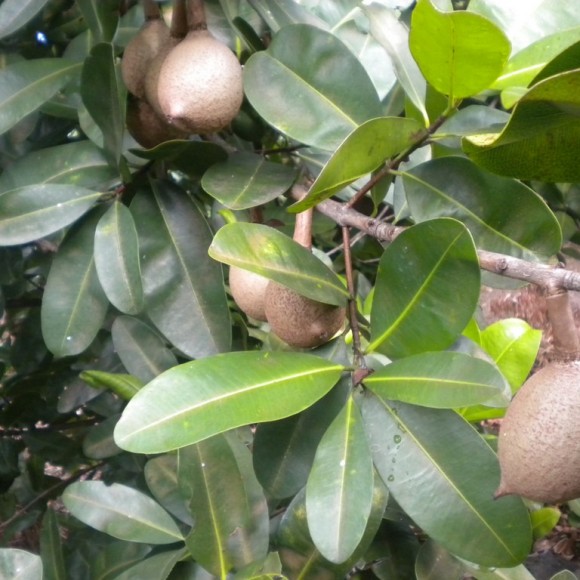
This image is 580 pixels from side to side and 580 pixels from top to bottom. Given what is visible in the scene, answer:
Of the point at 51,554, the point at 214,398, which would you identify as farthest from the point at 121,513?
the point at 214,398

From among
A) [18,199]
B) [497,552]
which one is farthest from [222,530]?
[18,199]

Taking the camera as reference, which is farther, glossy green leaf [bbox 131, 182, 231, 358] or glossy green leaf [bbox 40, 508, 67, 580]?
glossy green leaf [bbox 40, 508, 67, 580]

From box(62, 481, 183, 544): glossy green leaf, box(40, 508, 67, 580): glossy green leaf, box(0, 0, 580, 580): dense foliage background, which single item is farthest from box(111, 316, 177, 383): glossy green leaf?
box(40, 508, 67, 580): glossy green leaf

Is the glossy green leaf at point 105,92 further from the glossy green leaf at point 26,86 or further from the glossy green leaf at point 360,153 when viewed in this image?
the glossy green leaf at point 360,153

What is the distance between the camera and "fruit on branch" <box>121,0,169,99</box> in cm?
60

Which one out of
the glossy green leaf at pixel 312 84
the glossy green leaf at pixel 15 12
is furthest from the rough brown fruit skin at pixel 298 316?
the glossy green leaf at pixel 15 12

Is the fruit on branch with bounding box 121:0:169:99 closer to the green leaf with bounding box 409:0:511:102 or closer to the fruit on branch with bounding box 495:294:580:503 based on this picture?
the green leaf with bounding box 409:0:511:102

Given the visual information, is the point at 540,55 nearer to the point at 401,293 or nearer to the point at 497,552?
the point at 401,293

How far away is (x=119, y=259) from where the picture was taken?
0.55 m

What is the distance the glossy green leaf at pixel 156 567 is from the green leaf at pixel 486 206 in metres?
0.37

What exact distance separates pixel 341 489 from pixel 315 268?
0.16 m

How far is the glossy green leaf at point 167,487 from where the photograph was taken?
615 mm

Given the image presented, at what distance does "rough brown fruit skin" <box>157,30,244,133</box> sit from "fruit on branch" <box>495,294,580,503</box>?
321mm

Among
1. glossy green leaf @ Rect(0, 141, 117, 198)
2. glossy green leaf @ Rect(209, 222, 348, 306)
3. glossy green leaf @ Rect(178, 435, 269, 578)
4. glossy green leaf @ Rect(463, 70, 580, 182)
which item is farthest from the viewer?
glossy green leaf @ Rect(0, 141, 117, 198)
